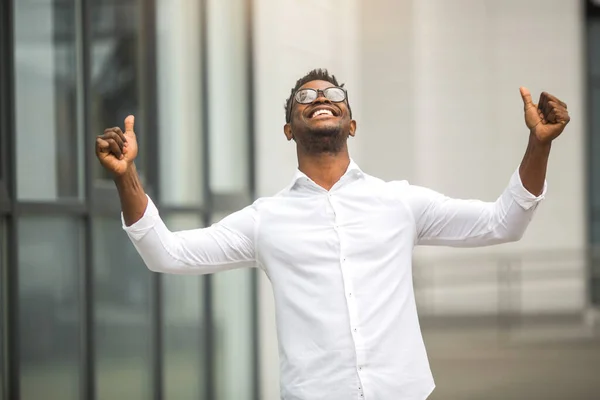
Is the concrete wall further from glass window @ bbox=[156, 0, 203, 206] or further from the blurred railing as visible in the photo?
glass window @ bbox=[156, 0, 203, 206]

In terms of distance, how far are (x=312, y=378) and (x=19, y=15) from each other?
2.32 meters

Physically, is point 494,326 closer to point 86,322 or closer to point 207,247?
point 86,322

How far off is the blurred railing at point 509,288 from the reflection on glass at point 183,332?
24.0 feet

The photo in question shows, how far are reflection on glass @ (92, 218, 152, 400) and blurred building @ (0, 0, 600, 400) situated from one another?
1 cm

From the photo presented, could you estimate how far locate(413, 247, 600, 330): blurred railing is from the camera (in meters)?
14.0

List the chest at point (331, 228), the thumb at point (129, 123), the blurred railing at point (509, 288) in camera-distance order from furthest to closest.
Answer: the blurred railing at point (509, 288), the chest at point (331, 228), the thumb at point (129, 123)

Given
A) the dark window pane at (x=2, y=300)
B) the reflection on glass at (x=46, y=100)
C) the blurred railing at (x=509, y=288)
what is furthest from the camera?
the blurred railing at (x=509, y=288)

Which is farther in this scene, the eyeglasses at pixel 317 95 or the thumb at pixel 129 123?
the eyeglasses at pixel 317 95

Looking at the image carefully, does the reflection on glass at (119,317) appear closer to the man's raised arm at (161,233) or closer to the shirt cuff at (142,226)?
the man's raised arm at (161,233)

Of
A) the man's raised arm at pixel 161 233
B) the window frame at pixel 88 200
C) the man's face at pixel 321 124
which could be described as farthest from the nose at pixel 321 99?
the window frame at pixel 88 200

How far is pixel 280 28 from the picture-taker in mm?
8055

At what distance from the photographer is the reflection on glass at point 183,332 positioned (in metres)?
6.26

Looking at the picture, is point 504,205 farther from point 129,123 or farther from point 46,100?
point 46,100

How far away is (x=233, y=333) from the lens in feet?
23.6
